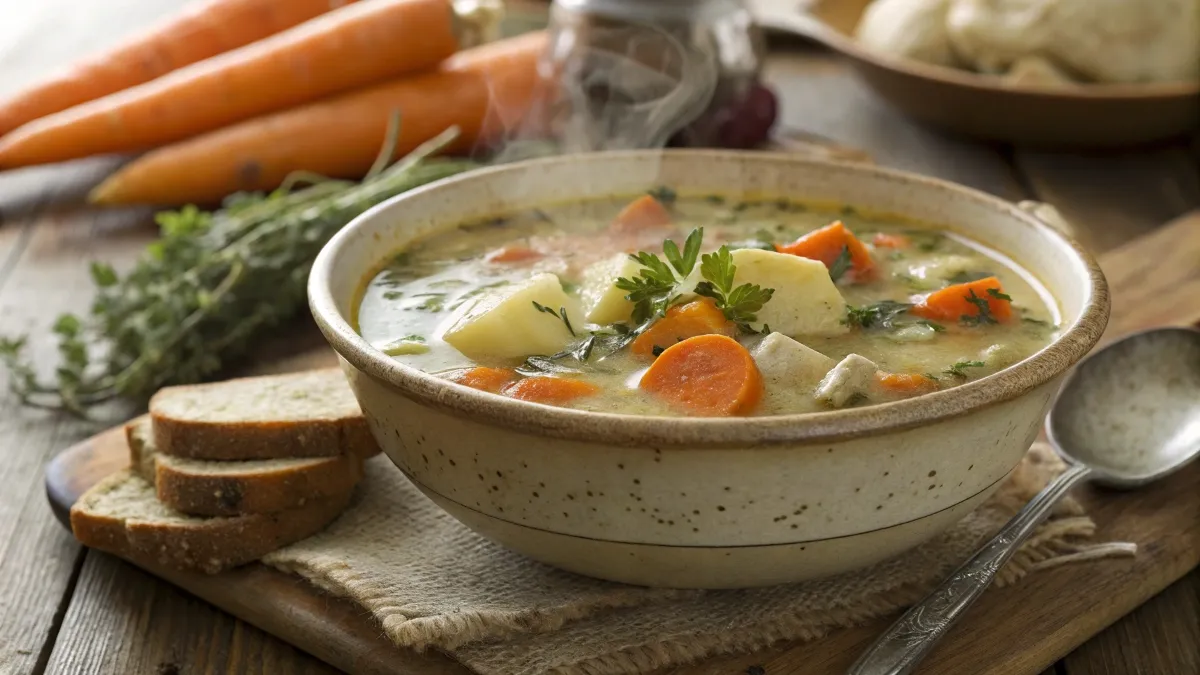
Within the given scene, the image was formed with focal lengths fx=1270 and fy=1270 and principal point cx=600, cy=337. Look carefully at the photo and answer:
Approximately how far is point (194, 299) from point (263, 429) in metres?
0.98

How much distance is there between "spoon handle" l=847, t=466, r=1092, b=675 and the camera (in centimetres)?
195

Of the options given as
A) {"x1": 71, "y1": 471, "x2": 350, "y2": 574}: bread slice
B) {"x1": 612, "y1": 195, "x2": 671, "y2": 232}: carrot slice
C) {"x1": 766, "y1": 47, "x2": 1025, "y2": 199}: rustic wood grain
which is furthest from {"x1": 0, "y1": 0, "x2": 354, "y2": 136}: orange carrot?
{"x1": 71, "y1": 471, "x2": 350, "y2": 574}: bread slice

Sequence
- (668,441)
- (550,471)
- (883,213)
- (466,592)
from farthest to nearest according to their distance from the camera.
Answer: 1. (883,213)
2. (466,592)
3. (550,471)
4. (668,441)

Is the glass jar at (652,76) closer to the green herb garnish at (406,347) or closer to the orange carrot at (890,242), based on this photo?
the orange carrot at (890,242)

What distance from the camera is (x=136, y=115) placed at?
456cm

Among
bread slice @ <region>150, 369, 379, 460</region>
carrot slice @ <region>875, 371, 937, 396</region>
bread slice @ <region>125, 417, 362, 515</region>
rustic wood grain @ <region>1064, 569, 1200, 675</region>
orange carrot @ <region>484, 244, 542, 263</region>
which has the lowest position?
rustic wood grain @ <region>1064, 569, 1200, 675</region>

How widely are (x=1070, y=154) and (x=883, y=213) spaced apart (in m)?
2.28

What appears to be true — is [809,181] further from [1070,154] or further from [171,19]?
[171,19]

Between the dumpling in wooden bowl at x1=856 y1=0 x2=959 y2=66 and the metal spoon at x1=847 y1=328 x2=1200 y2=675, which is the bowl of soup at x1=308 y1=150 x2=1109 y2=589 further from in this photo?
the dumpling in wooden bowl at x1=856 y1=0 x2=959 y2=66

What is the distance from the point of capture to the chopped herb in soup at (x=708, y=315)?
2.08 m

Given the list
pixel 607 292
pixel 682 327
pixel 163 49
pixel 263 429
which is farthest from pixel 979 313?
pixel 163 49

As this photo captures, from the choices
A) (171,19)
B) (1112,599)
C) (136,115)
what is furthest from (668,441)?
Result: (171,19)

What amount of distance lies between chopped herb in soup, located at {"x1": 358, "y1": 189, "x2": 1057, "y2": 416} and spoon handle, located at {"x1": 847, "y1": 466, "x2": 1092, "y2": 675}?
0.29 meters

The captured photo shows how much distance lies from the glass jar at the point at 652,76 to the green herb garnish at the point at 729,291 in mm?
1574
